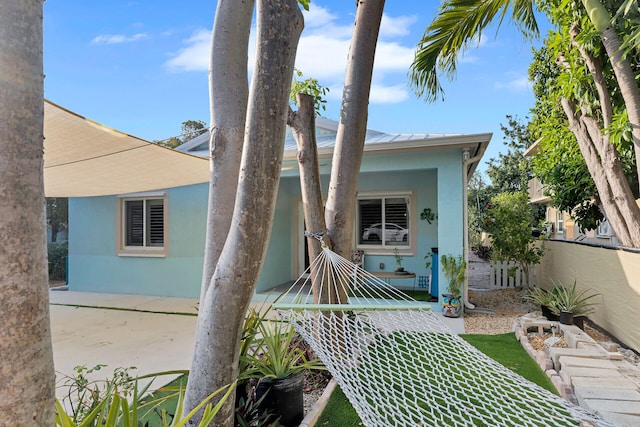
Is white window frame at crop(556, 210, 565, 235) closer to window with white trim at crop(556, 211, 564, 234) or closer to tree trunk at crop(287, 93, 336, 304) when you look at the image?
window with white trim at crop(556, 211, 564, 234)

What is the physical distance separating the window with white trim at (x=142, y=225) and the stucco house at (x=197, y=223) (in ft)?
0.07

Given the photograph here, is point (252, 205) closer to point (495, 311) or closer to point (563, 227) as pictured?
point (495, 311)

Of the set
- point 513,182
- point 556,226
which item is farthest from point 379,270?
point 513,182

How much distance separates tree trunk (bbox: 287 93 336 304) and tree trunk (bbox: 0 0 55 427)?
2.42 m

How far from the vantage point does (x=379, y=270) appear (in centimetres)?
816

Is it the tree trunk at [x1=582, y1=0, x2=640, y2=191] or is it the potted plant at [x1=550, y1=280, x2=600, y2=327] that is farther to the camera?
the potted plant at [x1=550, y1=280, x2=600, y2=327]

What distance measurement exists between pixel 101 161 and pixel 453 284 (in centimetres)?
554

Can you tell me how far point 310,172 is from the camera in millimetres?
3330

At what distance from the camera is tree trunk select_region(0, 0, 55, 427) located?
85 cm

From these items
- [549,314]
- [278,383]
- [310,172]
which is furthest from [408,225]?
[278,383]

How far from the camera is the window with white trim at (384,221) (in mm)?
8148

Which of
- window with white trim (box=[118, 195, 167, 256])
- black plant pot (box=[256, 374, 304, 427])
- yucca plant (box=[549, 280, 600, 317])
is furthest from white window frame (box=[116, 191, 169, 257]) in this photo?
yucca plant (box=[549, 280, 600, 317])

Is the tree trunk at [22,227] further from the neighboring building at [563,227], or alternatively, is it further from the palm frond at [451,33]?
the neighboring building at [563,227]

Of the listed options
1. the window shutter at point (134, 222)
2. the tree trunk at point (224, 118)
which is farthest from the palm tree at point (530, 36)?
the window shutter at point (134, 222)
